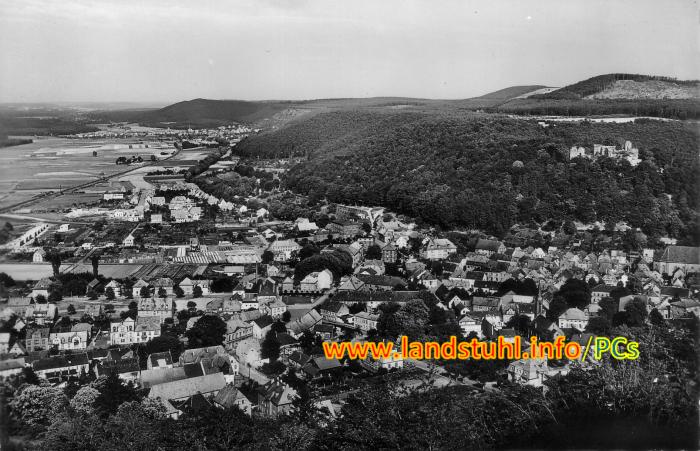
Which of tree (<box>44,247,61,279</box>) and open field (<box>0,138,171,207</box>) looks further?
tree (<box>44,247,61,279</box>)

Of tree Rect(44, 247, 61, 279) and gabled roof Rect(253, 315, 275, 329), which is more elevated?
tree Rect(44, 247, 61, 279)

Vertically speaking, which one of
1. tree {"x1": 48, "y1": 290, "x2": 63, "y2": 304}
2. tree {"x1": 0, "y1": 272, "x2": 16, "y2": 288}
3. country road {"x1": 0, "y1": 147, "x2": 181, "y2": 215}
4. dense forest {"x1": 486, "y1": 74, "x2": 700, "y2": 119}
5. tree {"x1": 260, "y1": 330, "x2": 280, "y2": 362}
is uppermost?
dense forest {"x1": 486, "y1": 74, "x2": 700, "y2": 119}

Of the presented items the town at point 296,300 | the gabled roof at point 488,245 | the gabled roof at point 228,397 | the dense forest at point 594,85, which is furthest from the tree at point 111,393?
the dense forest at point 594,85

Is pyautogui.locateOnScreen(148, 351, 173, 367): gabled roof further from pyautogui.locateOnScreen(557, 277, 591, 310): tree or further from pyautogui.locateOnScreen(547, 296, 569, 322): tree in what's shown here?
pyautogui.locateOnScreen(557, 277, 591, 310): tree

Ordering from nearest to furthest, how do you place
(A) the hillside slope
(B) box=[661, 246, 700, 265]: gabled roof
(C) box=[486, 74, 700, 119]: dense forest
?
(B) box=[661, 246, 700, 265]: gabled roof → (C) box=[486, 74, 700, 119]: dense forest → (A) the hillside slope

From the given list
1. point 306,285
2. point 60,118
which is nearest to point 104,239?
point 60,118

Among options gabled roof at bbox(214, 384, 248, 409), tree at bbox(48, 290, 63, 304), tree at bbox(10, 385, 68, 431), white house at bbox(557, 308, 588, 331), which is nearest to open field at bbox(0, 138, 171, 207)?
tree at bbox(48, 290, 63, 304)

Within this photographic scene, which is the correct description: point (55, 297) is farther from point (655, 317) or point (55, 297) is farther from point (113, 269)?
point (655, 317)

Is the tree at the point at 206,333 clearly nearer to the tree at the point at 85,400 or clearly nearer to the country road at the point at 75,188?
the tree at the point at 85,400
